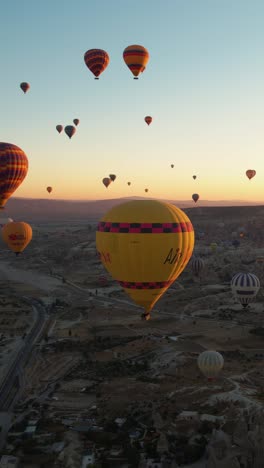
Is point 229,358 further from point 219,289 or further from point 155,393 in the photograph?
point 219,289

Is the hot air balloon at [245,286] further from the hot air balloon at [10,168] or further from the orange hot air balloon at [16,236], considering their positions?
the orange hot air balloon at [16,236]

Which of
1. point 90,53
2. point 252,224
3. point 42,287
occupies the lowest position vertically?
point 42,287

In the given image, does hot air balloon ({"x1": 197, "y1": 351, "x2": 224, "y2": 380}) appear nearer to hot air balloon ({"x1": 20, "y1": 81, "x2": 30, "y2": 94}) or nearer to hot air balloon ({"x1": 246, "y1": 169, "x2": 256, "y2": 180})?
hot air balloon ({"x1": 20, "y1": 81, "x2": 30, "y2": 94})

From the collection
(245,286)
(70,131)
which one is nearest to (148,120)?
(70,131)

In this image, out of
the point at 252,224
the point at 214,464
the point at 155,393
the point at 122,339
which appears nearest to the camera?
the point at 214,464

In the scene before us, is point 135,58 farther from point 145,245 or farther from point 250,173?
point 250,173

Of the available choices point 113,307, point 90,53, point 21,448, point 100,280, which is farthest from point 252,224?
point 21,448

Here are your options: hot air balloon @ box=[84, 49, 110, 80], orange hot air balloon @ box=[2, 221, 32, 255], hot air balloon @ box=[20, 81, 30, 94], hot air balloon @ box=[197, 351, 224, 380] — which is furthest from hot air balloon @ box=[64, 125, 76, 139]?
hot air balloon @ box=[197, 351, 224, 380]
